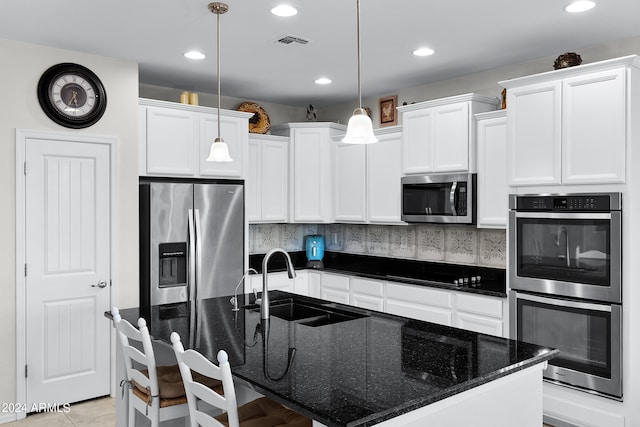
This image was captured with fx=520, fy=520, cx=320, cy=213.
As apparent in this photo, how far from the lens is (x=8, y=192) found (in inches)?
143

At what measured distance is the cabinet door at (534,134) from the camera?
3379 mm

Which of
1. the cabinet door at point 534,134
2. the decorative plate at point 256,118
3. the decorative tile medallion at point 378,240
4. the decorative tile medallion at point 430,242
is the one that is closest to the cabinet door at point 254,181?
the decorative plate at point 256,118

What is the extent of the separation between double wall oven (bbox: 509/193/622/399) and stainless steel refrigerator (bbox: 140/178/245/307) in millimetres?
2328

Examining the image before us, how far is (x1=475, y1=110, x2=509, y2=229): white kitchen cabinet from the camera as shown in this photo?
3.90m

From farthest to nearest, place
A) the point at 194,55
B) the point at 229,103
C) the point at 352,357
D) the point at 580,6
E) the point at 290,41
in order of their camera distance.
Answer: the point at 229,103 < the point at 194,55 < the point at 290,41 < the point at 580,6 < the point at 352,357

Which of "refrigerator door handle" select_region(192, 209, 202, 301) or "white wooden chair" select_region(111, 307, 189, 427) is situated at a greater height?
"refrigerator door handle" select_region(192, 209, 202, 301)

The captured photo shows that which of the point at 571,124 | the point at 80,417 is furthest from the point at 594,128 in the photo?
the point at 80,417

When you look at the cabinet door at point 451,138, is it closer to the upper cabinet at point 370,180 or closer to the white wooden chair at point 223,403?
the upper cabinet at point 370,180

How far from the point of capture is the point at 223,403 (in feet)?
5.94

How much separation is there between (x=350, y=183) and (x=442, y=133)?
4.03 ft

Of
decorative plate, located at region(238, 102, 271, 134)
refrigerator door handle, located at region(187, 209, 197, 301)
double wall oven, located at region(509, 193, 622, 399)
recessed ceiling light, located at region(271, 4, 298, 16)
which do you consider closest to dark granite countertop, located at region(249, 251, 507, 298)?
double wall oven, located at region(509, 193, 622, 399)

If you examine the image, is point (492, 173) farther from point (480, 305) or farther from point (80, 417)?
point (80, 417)

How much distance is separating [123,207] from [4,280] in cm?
96

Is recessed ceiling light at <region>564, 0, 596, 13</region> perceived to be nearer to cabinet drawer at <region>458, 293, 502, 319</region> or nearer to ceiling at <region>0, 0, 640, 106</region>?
ceiling at <region>0, 0, 640, 106</region>
